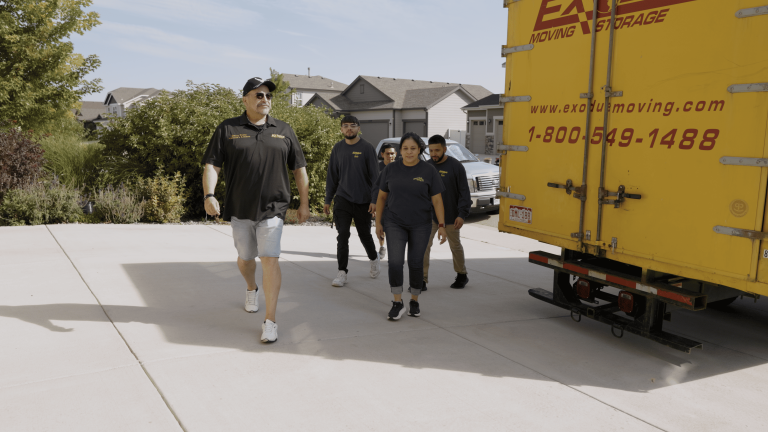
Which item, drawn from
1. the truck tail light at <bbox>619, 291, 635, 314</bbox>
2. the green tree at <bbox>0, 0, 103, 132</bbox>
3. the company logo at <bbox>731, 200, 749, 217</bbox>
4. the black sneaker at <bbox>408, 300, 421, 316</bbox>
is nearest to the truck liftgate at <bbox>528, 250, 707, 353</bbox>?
the truck tail light at <bbox>619, 291, 635, 314</bbox>

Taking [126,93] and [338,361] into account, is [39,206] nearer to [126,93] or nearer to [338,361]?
[338,361]

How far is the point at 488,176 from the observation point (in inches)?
579

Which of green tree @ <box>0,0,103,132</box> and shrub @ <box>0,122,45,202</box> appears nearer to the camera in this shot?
shrub @ <box>0,122,45,202</box>

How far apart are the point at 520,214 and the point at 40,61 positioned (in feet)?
59.9

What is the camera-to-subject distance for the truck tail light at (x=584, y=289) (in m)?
5.43

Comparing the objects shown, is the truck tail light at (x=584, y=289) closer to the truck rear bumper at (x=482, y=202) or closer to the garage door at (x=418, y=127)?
the truck rear bumper at (x=482, y=202)

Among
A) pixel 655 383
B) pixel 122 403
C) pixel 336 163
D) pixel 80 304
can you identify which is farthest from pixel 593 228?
pixel 80 304

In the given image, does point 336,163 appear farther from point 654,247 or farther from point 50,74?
point 50,74

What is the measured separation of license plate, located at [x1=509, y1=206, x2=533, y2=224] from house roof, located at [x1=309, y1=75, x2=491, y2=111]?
37053 millimetres

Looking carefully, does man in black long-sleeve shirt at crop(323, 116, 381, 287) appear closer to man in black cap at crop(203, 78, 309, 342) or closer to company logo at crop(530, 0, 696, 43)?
man in black cap at crop(203, 78, 309, 342)

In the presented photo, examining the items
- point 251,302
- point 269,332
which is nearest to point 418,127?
point 251,302

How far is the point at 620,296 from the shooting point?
506 cm

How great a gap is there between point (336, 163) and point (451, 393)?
12.6 feet

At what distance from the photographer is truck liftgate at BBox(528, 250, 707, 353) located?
14.8 ft
